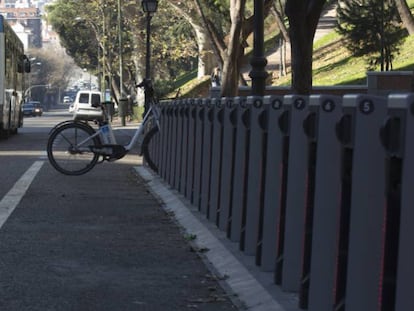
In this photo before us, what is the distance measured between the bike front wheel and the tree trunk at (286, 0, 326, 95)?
595cm

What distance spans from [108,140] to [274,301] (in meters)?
9.05

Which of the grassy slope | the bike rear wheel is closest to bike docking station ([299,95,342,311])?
the bike rear wheel

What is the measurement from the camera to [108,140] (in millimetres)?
15117

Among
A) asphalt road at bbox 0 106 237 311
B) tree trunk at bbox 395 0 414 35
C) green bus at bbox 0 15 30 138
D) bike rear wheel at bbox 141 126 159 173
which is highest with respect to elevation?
tree trunk at bbox 395 0 414 35

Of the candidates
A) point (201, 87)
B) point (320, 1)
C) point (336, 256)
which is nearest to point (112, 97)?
point (201, 87)

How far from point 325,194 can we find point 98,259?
2.83 metres

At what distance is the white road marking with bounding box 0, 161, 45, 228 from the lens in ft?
35.7

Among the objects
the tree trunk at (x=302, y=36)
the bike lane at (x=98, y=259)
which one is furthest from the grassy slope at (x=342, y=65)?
the bike lane at (x=98, y=259)

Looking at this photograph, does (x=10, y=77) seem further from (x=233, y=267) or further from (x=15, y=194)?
(x=233, y=267)

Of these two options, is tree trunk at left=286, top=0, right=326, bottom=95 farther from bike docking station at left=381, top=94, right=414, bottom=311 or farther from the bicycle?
bike docking station at left=381, top=94, right=414, bottom=311

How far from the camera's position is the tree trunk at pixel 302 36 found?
19.4 m

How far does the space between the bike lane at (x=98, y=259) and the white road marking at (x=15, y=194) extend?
0.09 metres

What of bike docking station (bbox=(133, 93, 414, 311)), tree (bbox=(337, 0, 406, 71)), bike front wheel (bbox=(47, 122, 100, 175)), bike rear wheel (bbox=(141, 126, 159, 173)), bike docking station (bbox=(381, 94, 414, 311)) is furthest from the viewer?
tree (bbox=(337, 0, 406, 71))

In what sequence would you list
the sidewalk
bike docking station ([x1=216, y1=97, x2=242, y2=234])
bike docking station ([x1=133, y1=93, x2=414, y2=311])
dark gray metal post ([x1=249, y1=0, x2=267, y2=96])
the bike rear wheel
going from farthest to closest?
the bike rear wheel → dark gray metal post ([x1=249, y1=0, x2=267, y2=96]) → bike docking station ([x1=216, y1=97, x2=242, y2=234]) → the sidewalk → bike docking station ([x1=133, y1=93, x2=414, y2=311])
